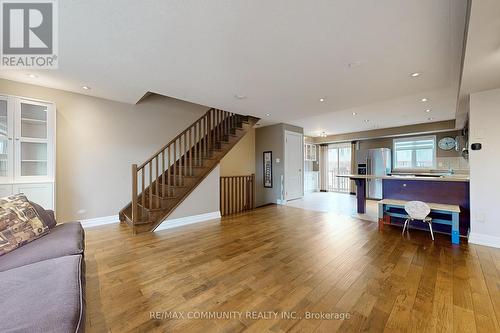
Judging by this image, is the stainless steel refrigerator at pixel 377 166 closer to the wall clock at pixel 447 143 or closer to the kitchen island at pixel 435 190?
the wall clock at pixel 447 143

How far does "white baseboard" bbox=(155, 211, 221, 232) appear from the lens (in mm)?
3902

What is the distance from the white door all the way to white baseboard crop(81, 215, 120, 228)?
4530mm

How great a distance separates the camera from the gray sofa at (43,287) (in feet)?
2.91

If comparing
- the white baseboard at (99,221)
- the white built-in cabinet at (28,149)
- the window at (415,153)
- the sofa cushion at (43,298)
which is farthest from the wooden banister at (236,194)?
the window at (415,153)

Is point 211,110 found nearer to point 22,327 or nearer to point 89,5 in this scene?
point 89,5

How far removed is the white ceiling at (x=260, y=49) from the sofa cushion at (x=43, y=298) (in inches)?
79.4

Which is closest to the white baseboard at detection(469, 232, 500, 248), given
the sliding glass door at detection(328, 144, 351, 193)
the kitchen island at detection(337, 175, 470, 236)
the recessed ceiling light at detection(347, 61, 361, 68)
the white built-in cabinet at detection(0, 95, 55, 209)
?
the kitchen island at detection(337, 175, 470, 236)

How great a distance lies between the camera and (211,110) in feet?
17.3

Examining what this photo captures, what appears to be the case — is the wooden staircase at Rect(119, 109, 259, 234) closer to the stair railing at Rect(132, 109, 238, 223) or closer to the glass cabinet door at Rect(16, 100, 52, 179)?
the stair railing at Rect(132, 109, 238, 223)

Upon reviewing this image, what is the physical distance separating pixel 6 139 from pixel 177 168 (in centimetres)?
260

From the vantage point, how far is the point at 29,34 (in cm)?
214

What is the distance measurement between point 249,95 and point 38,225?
10.7 ft

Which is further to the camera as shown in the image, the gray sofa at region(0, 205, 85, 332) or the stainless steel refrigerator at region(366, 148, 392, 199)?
the stainless steel refrigerator at region(366, 148, 392, 199)

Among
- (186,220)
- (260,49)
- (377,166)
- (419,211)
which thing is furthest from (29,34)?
(377,166)
